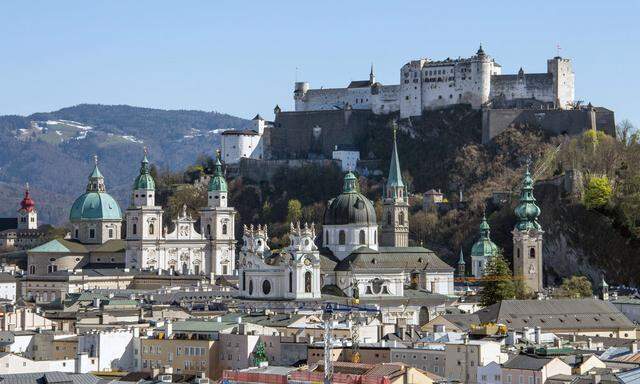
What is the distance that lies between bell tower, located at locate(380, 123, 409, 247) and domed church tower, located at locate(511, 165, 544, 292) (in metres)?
10.2

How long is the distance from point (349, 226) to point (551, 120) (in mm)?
50498

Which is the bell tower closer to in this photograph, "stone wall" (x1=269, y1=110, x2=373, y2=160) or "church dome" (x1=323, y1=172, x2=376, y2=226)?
"church dome" (x1=323, y1=172, x2=376, y2=226)

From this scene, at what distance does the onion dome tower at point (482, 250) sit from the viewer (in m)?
146

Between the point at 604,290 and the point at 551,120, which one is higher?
the point at 551,120

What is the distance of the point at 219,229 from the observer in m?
156

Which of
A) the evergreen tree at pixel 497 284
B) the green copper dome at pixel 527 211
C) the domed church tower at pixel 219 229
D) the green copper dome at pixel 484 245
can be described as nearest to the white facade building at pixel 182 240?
the domed church tower at pixel 219 229

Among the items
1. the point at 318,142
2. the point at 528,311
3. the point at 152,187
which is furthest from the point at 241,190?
the point at 528,311

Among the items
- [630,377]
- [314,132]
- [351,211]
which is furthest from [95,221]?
[630,377]

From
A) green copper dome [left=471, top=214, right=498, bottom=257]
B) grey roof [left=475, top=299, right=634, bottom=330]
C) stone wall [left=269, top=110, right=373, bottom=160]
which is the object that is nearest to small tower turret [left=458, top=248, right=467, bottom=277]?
green copper dome [left=471, top=214, right=498, bottom=257]

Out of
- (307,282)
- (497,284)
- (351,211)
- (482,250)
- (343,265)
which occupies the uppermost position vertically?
(351,211)

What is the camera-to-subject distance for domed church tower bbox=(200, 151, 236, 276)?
15500 cm

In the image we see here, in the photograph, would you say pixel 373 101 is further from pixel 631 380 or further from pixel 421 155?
pixel 631 380

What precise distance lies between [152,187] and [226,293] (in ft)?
102

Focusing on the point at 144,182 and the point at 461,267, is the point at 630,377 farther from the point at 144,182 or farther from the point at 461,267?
the point at 144,182
